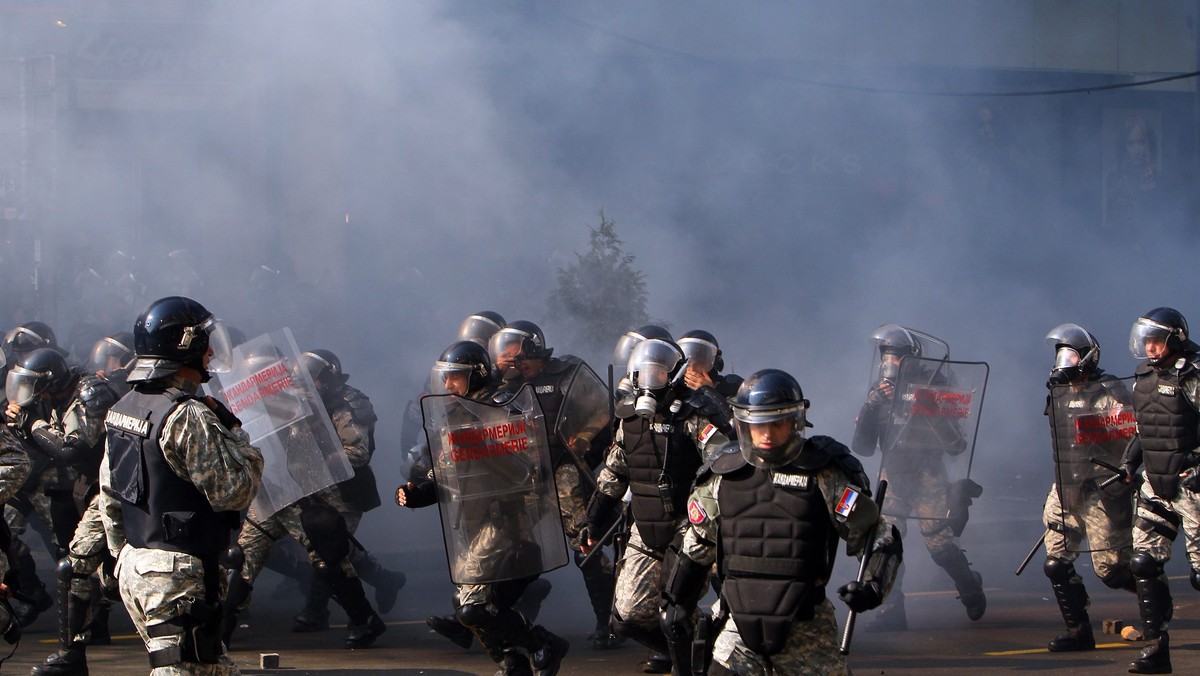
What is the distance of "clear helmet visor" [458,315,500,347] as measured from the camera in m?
7.24

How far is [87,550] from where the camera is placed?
4.46 m

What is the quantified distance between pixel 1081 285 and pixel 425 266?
25.7 ft

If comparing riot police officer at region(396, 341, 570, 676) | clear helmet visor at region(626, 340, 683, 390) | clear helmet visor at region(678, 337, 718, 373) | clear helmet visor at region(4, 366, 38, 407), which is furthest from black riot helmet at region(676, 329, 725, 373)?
clear helmet visor at region(4, 366, 38, 407)

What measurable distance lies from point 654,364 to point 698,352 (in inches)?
34.6

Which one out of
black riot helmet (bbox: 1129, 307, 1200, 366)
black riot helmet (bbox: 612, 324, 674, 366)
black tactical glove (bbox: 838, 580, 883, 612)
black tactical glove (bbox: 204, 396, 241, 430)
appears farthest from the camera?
black riot helmet (bbox: 612, 324, 674, 366)

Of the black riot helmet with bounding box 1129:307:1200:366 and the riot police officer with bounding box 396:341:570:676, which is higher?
the black riot helmet with bounding box 1129:307:1200:366

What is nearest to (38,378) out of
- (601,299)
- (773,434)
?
(773,434)

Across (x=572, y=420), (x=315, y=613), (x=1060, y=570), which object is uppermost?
(x=572, y=420)

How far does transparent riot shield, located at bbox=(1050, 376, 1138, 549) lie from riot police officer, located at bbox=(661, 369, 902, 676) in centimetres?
287

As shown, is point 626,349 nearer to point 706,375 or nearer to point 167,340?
point 706,375

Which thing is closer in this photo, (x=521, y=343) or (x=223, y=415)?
(x=223, y=415)

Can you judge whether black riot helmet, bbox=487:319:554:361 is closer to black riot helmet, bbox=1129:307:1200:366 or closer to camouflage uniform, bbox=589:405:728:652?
camouflage uniform, bbox=589:405:728:652

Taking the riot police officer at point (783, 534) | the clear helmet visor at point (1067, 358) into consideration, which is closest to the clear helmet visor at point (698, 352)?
the clear helmet visor at point (1067, 358)

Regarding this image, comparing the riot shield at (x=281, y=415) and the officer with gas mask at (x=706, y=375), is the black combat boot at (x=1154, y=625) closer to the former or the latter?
the officer with gas mask at (x=706, y=375)
